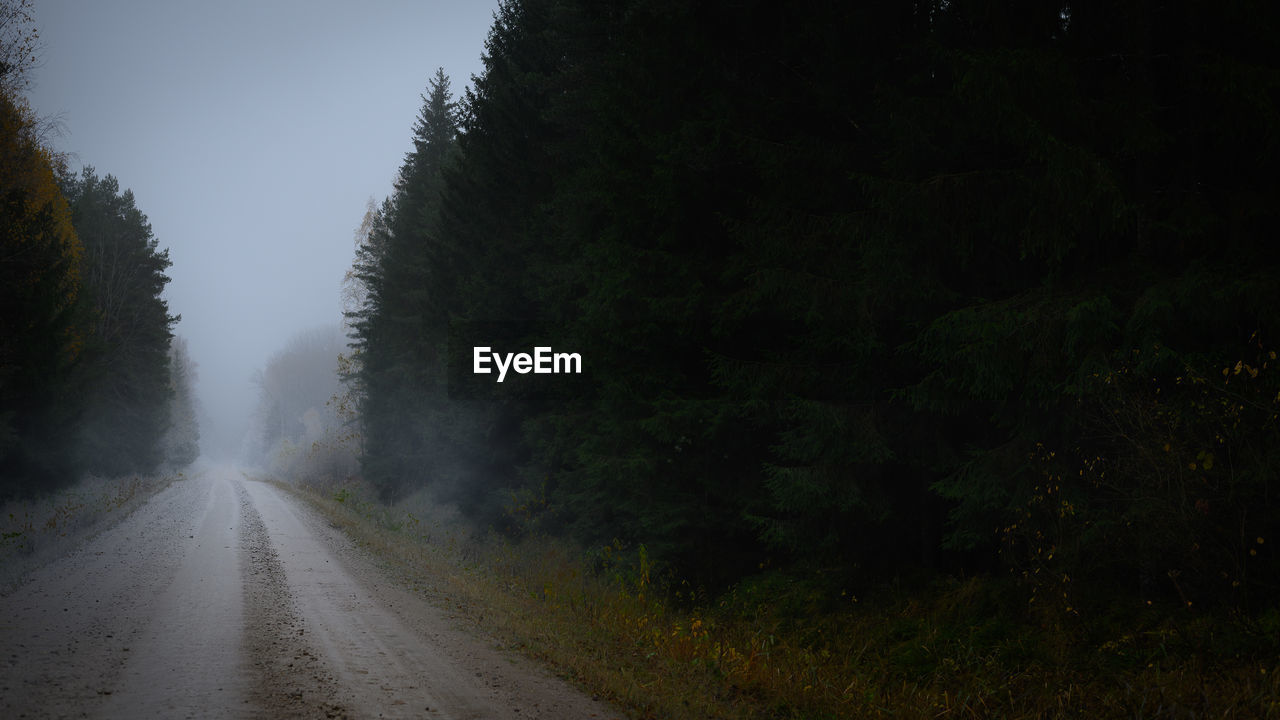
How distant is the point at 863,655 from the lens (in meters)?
7.58

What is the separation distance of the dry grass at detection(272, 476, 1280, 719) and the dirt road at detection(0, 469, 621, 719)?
900 mm

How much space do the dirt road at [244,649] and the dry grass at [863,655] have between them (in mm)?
900

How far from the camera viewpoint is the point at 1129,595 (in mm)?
6273

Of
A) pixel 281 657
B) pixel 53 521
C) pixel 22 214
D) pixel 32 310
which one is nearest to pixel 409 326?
pixel 32 310

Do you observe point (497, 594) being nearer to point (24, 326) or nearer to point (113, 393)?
point (24, 326)

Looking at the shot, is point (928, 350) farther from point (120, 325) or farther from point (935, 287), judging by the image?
point (120, 325)

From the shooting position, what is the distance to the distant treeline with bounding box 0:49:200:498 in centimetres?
1853

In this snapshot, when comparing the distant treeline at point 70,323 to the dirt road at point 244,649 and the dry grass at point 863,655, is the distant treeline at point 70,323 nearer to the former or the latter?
the dirt road at point 244,649

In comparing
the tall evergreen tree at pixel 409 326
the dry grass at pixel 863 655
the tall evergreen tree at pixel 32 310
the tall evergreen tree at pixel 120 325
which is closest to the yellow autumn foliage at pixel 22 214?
the tall evergreen tree at pixel 32 310

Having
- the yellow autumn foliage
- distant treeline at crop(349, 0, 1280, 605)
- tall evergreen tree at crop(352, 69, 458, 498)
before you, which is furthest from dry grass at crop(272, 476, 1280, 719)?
the yellow autumn foliage

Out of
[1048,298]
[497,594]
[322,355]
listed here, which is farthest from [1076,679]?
[322,355]

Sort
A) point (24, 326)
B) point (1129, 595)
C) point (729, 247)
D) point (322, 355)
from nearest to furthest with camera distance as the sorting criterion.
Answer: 1. point (1129, 595)
2. point (729, 247)
3. point (24, 326)
4. point (322, 355)

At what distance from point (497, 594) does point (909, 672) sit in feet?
24.1

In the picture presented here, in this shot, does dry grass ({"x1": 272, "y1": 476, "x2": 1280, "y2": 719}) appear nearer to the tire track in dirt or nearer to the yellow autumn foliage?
the tire track in dirt
